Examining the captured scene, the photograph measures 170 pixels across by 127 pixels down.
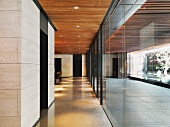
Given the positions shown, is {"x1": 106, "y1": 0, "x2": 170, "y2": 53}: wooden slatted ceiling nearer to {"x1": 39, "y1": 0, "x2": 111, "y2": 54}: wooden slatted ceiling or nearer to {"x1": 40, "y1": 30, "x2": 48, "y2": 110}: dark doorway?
{"x1": 39, "y1": 0, "x2": 111, "y2": 54}: wooden slatted ceiling

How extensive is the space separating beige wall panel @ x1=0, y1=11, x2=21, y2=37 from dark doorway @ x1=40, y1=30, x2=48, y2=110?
2.99 metres

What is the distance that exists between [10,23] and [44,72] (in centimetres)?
346

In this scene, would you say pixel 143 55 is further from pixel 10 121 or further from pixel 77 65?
pixel 77 65

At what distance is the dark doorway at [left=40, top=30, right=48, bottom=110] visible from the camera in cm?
752

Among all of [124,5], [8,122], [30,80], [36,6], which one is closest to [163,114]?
[124,5]

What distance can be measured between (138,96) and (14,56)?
720cm

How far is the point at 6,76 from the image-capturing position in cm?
438

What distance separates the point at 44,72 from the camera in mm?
7656

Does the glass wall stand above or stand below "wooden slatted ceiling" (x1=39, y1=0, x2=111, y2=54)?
below

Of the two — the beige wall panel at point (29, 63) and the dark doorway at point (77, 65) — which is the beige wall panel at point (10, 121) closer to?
the beige wall panel at point (29, 63)

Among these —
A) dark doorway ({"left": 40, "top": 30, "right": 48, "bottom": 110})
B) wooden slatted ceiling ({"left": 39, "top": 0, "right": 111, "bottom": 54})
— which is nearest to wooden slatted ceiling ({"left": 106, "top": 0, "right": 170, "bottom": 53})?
wooden slatted ceiling ({"left": 39, "top": 0, "right": 111, "bottom": 54})

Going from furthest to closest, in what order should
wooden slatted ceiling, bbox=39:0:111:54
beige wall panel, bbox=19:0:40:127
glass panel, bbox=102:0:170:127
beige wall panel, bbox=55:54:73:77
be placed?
beige wall panel, bbox=55:54:73:77
wooden slatted ceiling, bbox=39:0:111:54
beige wall panel, bbox=19:0:40:127
glass panel, bbox=102:0:170:127

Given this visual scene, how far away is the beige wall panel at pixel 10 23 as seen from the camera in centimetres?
439

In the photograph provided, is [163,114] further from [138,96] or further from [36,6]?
[36,6]
